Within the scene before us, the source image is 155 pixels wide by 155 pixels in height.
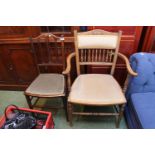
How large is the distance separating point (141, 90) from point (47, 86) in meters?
0.95

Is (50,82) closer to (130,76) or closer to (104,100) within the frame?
(104,100)

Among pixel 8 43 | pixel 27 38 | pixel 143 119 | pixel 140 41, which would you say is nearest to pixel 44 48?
pixel 27 38

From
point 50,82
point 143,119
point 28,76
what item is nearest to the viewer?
point 143,119

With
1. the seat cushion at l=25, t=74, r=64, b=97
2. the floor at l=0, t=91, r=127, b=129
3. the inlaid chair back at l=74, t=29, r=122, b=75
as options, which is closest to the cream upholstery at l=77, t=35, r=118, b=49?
the inlaid chair back at l=74, t=29, r=122, b=75

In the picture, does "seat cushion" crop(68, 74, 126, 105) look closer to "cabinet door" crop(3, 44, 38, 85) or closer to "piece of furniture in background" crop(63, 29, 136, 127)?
"piece of furniture in background" crop(63, 29, 136, 127)

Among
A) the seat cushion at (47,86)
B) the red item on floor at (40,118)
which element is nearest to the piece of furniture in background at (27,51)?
the seat cushion at (47,86)

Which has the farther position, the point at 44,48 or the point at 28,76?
the point at 28,76

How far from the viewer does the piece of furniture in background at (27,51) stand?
145cm

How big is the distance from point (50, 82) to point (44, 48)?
44cm

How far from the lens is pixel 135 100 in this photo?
1289 mm

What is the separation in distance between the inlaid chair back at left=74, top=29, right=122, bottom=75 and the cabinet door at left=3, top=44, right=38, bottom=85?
64 cm

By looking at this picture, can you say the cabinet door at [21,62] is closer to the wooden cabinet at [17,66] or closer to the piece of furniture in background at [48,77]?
the wooden cabinet at [17,66]

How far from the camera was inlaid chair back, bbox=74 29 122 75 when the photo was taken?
1348 millimetres
